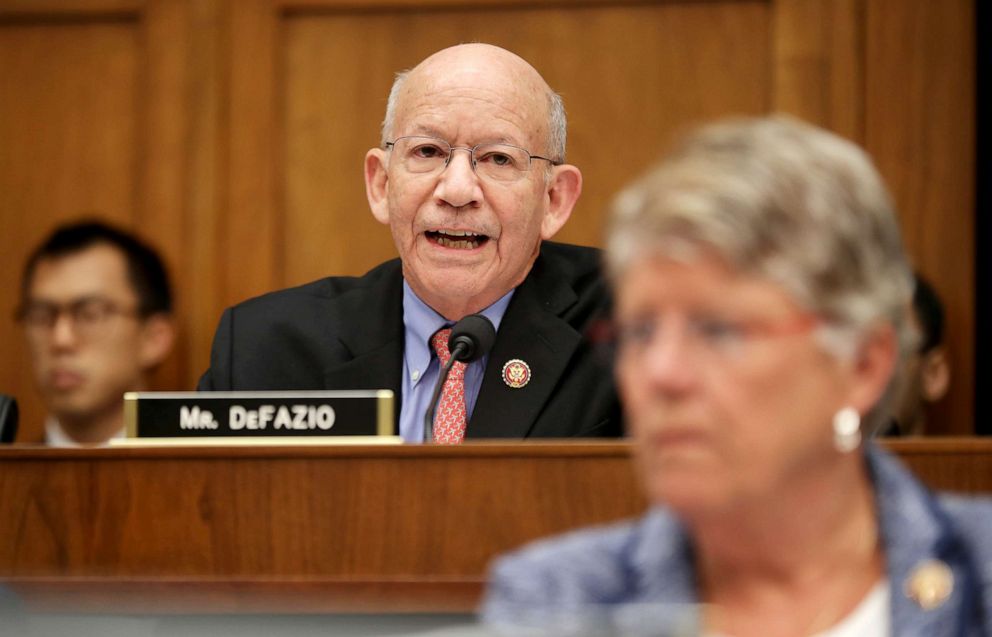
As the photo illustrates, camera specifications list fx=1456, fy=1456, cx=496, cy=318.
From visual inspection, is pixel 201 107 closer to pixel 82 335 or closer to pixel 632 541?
pixel 82 335

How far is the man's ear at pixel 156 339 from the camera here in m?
3.65

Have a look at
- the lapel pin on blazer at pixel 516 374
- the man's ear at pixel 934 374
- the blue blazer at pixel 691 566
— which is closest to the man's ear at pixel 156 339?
the lapel pin on blazer at pixel 516 374

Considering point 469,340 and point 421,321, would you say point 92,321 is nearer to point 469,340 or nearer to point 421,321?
point 421,321

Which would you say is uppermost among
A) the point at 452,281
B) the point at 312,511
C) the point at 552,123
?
the point at 552,123

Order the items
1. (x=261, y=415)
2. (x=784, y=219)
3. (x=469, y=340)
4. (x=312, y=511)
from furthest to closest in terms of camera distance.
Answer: (x=469, y=340) → (x=261, y=415) → (x=312, y=511) → (x=784, y=219)

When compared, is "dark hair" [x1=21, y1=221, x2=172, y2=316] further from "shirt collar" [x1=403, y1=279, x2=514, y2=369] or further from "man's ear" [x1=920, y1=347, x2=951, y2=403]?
"man's ear" [x1=920, y1=347, x2=951, y2=403]

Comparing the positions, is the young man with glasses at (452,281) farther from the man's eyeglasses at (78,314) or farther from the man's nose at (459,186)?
the man's eyeglasses at (78,314)

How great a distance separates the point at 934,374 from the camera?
3.45m

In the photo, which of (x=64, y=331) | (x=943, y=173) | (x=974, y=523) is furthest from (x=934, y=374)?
(x=974, y=523)

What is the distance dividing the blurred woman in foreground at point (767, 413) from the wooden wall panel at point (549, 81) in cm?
241

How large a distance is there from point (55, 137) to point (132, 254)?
1.49 ft

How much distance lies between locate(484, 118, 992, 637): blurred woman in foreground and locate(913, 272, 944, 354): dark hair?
7.01 ft

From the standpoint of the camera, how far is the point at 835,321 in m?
1.17

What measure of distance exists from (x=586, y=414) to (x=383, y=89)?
1549 millimetres
